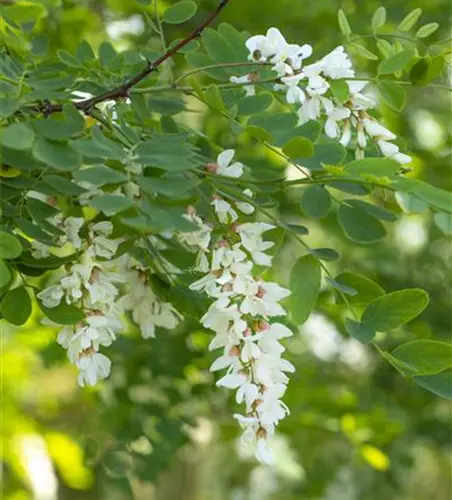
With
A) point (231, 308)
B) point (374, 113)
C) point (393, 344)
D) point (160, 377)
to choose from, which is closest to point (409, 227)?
point (393, 344)

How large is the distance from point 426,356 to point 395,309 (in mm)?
33

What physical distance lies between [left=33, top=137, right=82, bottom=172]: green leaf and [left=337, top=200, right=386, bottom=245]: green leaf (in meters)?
0.19

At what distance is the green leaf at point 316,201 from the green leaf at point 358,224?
0.01 m

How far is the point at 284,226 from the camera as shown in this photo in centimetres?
54

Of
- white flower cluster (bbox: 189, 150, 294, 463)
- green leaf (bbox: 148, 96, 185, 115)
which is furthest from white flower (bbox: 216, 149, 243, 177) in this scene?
green leaf (bbox: 148, 96, 185, 115)

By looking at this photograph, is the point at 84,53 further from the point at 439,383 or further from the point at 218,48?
the point at 439,383

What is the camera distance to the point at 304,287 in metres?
0.58

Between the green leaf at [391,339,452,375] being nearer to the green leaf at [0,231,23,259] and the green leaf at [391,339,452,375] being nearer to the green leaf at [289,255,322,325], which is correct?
the green leaf at [289,255,322,325]

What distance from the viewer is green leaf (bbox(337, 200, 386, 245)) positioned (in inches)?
23.5

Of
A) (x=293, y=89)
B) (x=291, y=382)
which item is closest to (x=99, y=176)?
(x=293, y=89)

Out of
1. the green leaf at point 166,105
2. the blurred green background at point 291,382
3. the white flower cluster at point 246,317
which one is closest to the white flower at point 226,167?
the white flower cluster at point 246,317

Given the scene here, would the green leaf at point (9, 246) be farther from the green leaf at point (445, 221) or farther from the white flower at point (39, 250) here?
the green leaf at point (445, 221)

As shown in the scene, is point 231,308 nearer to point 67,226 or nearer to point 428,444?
point 67,226

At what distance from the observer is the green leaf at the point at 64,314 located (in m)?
0.56
